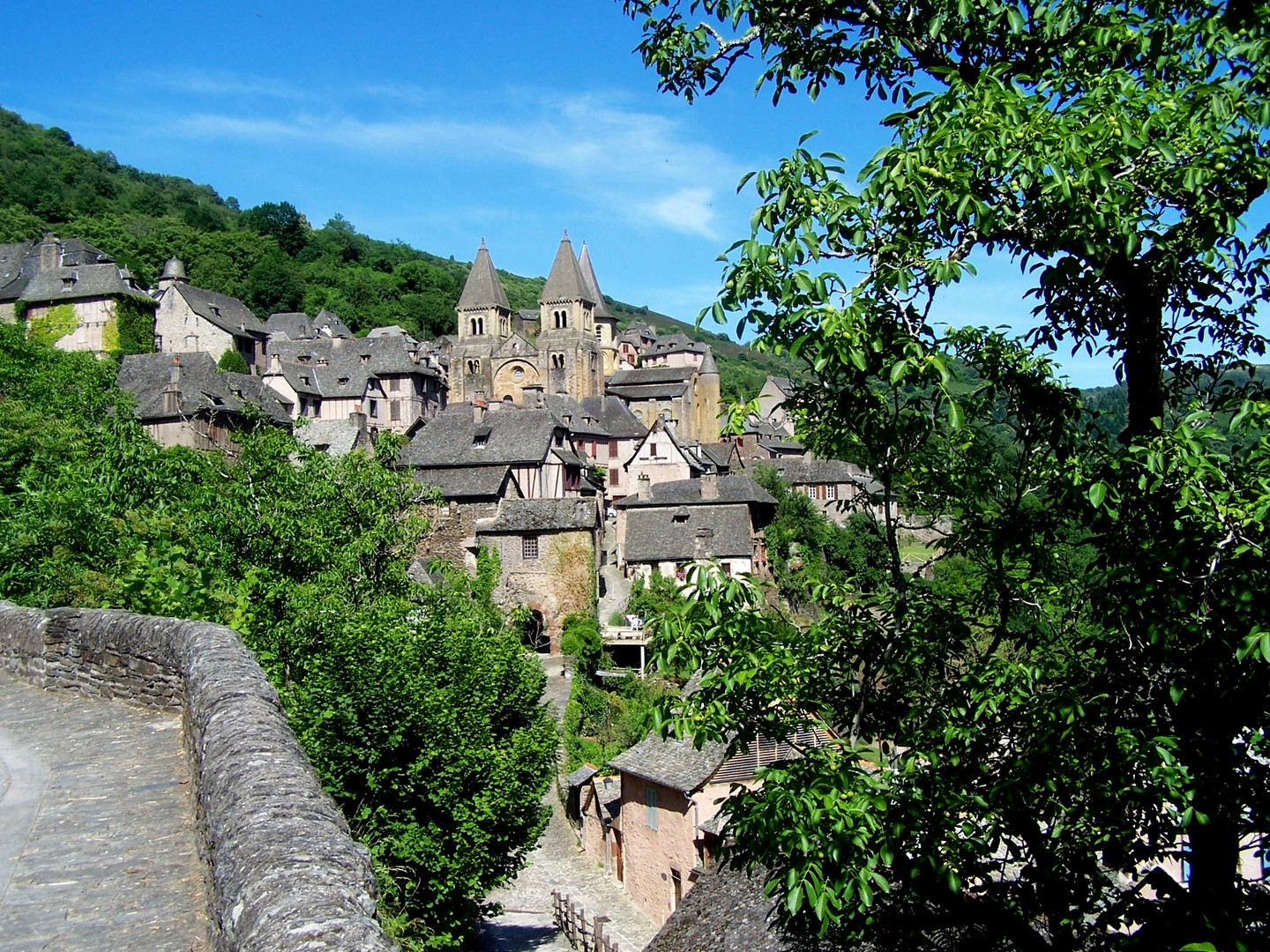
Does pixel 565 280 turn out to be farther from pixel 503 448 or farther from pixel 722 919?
pixel 722 919

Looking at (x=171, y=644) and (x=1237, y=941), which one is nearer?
(x=1237, y=941)

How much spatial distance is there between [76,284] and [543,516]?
45875 millimetres

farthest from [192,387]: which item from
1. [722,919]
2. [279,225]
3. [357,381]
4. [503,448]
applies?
[279,225]

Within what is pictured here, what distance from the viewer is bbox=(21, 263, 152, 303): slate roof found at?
71000 mm

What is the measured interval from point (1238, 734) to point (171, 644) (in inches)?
358

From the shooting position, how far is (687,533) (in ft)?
171

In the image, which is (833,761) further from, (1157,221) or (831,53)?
(831,53)

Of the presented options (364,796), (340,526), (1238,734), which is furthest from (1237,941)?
(340,526)

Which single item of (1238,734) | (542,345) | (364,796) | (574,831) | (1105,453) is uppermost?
(542,345)

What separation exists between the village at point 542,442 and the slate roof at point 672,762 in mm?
76

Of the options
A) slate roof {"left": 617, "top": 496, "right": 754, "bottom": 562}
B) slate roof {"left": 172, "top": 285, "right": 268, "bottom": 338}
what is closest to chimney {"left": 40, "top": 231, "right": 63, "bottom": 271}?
slate roof {"left": 172, "top": 285, "right": 268, "bottom": 338}

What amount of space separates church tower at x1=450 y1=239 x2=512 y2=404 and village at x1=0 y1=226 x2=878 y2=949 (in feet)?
0.64

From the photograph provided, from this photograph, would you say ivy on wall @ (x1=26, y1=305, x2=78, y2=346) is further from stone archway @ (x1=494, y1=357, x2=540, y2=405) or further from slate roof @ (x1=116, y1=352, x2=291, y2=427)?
stone archway @ (x1=494, y1=357, x2=540, y2=405)

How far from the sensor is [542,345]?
99438 mm
